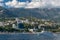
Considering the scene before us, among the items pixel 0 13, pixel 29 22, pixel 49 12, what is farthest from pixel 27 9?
pixel 29 22

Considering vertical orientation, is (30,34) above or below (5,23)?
below

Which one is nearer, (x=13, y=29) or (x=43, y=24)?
(x=13, y=29)

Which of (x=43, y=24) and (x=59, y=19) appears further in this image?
(x=59, y=19)

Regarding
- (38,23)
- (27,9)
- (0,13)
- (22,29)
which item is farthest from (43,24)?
(27,9)

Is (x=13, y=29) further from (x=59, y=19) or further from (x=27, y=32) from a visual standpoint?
(x=59, y=19)

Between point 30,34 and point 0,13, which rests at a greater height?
point 0,13

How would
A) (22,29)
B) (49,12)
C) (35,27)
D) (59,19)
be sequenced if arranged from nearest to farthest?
(22,29) → (35,27) → (59,19) → (49,12)

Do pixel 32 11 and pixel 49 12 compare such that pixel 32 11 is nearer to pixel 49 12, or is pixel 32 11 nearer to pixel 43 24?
pixel 49 12

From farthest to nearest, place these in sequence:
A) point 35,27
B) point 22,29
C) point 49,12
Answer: point 49,12
point 35,27
point 22,29

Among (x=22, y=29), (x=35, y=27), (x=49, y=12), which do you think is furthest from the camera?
(x=49, y=12)
